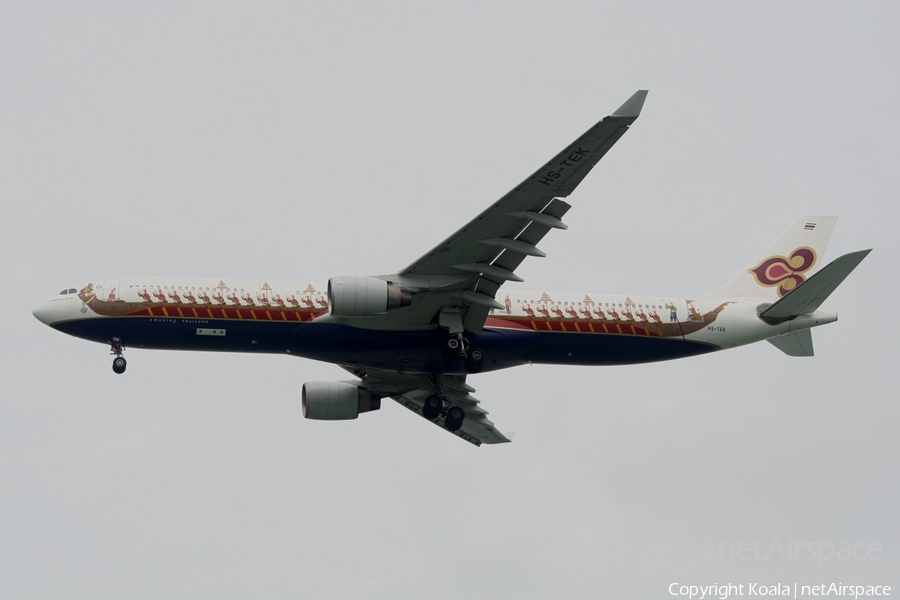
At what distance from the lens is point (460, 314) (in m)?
45.7

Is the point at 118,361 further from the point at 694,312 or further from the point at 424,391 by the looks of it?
the point at 694,312

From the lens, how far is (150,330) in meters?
45.1

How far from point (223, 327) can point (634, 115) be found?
55.9 ft

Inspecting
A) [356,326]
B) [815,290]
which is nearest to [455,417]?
[356,326]

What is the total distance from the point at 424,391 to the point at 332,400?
424 centimetres

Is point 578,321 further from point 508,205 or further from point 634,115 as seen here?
point 634,115

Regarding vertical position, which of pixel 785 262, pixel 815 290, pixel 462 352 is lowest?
pixel 462 352

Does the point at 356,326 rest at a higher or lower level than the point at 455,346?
higher

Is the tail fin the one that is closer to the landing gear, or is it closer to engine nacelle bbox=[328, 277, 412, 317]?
the landing gear

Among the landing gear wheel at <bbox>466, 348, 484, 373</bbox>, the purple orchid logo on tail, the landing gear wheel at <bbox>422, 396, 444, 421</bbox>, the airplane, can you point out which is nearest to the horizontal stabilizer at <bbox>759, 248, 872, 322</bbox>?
the airplane

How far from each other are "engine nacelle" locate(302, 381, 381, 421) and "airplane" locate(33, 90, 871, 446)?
227 cm

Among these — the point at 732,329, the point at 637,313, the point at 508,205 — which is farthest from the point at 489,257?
the point at 732,329

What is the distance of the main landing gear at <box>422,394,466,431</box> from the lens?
4991 centimetres

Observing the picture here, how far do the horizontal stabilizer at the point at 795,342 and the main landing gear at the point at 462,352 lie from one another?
1263 cm
